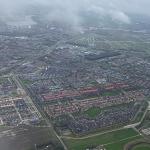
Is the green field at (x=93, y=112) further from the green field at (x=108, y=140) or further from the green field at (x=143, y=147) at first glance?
the green field at (x=143, y=147)

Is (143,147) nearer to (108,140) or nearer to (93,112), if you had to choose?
(108,140)

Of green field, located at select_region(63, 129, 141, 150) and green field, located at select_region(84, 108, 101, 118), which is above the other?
green field, located at select_region(84, 108, 101, 118)

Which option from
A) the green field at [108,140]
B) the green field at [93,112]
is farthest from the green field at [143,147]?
the green field at [93,112]

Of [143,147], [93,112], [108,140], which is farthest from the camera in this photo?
[93,112]

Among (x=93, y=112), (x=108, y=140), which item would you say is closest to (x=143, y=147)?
(x=108, y=140)

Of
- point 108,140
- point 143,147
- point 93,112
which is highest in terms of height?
point 93,112

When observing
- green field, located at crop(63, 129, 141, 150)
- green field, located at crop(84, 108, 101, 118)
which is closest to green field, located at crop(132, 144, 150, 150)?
green field, located at crop(63, 129, 141, 150)

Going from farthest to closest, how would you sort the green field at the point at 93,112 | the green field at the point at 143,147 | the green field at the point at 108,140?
the green field at the point at 93,112
the green field at the point at 108,140
the green field at the point at 143,147

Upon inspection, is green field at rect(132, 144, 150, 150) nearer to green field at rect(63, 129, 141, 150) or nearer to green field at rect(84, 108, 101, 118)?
green field at rect(63, 129, 141, 150)
